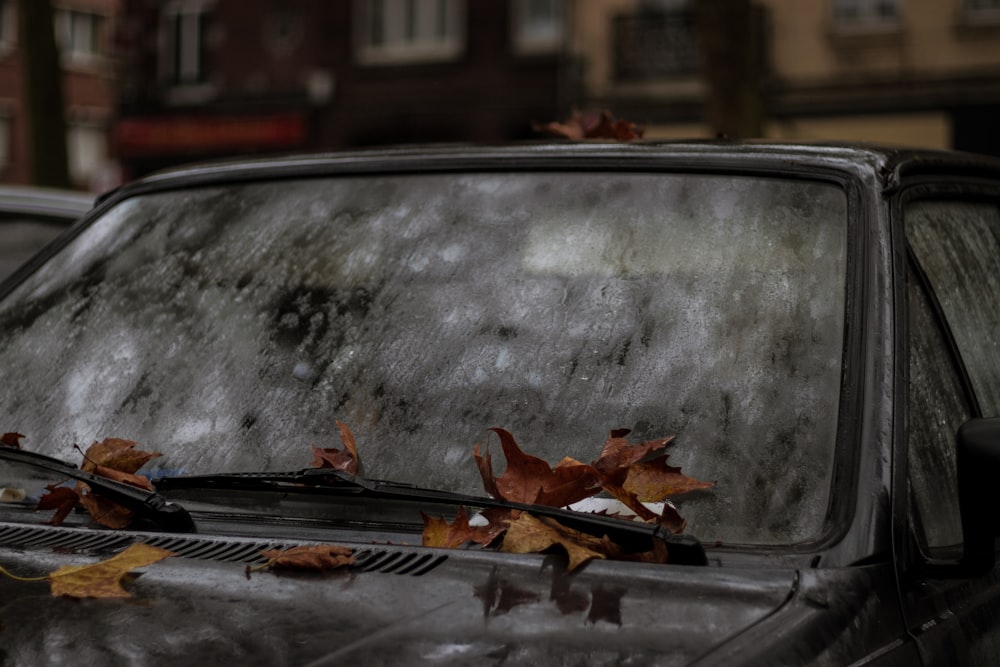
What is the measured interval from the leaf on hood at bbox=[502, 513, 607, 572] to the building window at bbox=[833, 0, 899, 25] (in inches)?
868

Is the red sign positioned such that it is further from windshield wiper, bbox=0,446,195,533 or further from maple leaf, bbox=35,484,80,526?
windshield wiper, bbox=0,446,195,533

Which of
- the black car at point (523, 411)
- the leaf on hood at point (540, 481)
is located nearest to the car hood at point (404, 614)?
the black car at point (523, 411)

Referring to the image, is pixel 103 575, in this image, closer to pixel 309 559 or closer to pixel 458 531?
pixel 309 559

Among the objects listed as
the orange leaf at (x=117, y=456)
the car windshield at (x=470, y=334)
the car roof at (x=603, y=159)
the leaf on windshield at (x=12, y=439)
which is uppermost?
the car roof at (x=603, y=159)

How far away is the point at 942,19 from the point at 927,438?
21.5m

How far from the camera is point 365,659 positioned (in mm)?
1635

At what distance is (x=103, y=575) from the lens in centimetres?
190

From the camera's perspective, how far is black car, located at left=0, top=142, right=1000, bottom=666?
1.79 m

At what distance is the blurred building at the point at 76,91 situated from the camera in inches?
1567

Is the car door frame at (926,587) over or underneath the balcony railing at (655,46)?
over

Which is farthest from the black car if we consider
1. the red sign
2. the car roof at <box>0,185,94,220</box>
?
the red sign

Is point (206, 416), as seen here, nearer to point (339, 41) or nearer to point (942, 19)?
point (942, 19)

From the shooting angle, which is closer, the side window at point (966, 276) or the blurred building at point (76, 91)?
the side window at point (966, 276)

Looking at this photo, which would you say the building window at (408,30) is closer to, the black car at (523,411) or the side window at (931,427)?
the black car at (523,411)
